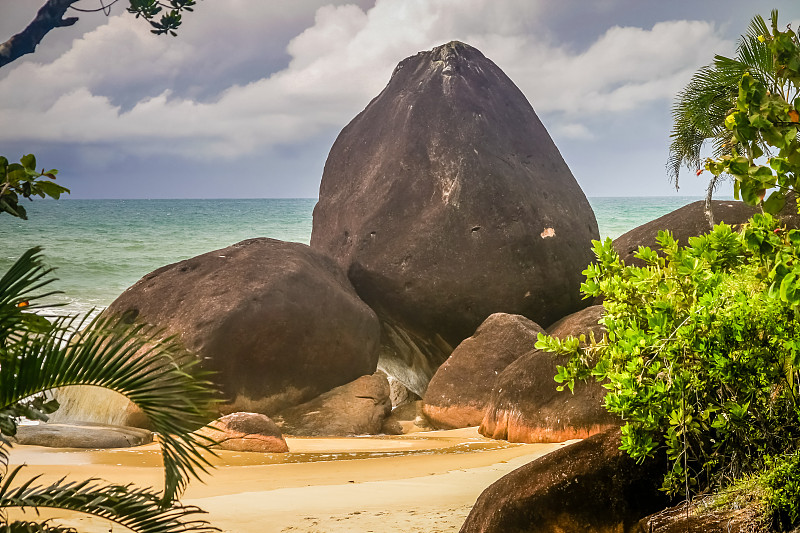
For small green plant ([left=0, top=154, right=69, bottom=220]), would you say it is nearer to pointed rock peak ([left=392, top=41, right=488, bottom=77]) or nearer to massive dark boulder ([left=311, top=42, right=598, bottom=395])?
massive dark boulder ([left=311, top=42, right=598, bottom=395])

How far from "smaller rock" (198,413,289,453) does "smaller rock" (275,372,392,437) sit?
1.20 metres

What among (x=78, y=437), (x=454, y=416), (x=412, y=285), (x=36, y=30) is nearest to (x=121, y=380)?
(x=36, y=30)

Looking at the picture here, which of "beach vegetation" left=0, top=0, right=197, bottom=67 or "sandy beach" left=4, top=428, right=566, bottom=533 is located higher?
"beach vegetation" left=0, top=0, right=197, bottom=67

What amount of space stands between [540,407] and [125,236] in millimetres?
37211

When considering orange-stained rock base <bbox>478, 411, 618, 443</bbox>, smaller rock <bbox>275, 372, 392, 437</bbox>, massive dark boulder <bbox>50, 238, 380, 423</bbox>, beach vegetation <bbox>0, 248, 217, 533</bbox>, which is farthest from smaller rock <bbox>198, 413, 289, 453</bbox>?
beach vegetation <bbox>0, 248, 217, 533</bbox>

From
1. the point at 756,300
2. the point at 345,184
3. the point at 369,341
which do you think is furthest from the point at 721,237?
the point at 345,184

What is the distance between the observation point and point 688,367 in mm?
3402

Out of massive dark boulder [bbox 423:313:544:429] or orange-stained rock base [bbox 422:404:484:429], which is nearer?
orange-stained rock base [bbox 422:404:484:429]

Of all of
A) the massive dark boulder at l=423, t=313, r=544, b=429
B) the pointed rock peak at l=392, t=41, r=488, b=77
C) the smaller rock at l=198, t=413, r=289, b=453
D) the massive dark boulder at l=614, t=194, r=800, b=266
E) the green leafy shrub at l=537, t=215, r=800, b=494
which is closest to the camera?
the green leafy shrub at l=537, t=215, r=800, b=494

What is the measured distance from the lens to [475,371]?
374 inches

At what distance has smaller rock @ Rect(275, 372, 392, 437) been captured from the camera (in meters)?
9.12

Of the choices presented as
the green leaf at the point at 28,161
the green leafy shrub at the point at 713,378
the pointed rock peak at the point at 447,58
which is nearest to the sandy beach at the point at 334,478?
the green leafy shrub at the point at 713,378

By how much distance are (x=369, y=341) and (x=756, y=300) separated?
7588 millimetres

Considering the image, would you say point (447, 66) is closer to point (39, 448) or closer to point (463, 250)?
point (463, 250)
